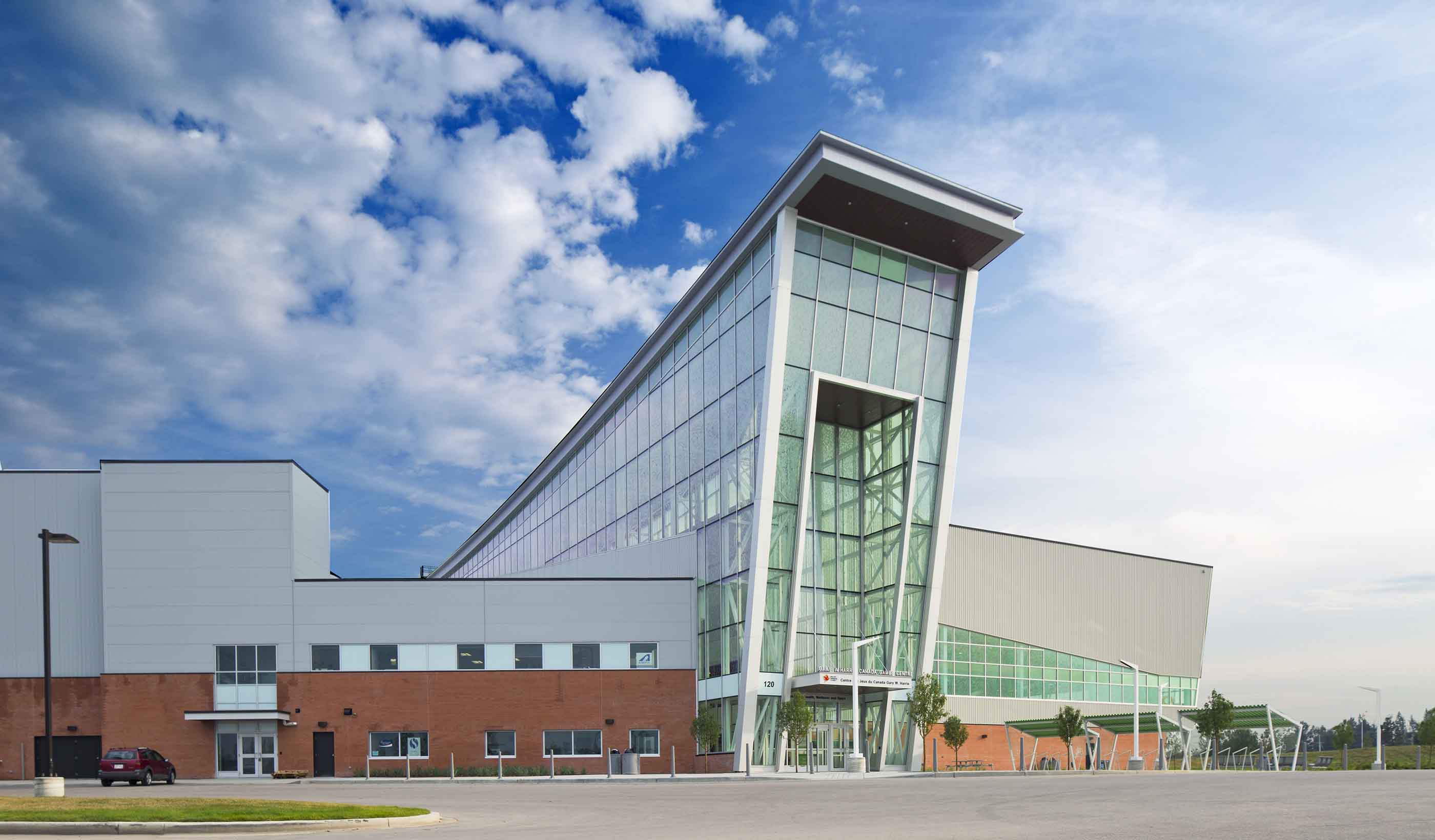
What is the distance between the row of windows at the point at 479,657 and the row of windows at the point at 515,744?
9.47ft

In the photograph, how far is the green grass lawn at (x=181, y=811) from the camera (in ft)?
67.1

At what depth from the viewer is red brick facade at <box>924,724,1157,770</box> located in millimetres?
64000

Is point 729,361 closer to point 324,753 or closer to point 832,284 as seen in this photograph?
point 832,284

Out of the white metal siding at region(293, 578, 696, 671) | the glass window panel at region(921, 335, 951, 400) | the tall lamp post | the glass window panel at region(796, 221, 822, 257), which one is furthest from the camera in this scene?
the white metal siding at region(293, 578, 696, 671)

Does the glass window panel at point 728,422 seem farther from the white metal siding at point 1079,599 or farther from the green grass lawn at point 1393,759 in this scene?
the green grass lawn at point 1393,759

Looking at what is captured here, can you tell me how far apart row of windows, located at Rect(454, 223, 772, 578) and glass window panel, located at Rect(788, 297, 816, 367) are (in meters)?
1.11

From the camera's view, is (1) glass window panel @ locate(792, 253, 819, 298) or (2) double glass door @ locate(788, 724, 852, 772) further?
(2) double glass door @ locate(788, 724, 852, 772)

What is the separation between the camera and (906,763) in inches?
2060

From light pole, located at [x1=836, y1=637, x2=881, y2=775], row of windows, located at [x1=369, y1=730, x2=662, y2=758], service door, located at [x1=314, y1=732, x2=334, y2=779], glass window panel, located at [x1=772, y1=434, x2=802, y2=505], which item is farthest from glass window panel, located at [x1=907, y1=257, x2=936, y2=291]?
service door, located at [x1=314, y1=732, x2=334, y2=779]

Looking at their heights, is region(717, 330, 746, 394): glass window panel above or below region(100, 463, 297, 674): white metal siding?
above

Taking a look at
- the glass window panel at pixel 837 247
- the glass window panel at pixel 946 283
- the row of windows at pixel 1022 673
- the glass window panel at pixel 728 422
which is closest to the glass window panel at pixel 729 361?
the glass window panel at pixel 728 422

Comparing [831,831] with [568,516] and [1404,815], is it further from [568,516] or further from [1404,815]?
[568,516]

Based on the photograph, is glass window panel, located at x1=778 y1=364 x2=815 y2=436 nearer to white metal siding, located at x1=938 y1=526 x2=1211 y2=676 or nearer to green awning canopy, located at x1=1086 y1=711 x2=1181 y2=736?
white metal siding, located at x1=938 y1=526 x2=1211 y2=676

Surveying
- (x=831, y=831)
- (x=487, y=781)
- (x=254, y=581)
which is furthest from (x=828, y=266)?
(x=831, y=831)
